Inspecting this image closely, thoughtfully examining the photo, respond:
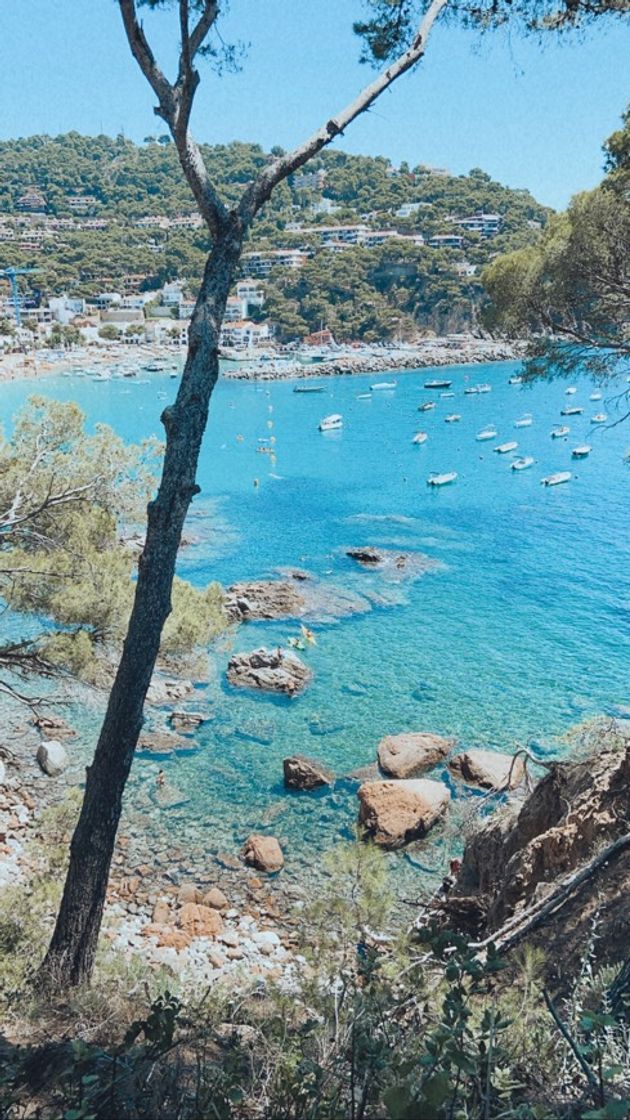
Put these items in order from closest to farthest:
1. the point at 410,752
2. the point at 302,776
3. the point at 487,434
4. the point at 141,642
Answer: the point at 141,642, the point at 302,776, the point at 410,752, the point at 487,434

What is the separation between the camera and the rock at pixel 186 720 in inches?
510

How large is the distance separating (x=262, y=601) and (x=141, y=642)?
1450cm

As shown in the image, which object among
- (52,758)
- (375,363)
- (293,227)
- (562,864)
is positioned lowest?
(52,758)

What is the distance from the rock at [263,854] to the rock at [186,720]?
3.73 metres

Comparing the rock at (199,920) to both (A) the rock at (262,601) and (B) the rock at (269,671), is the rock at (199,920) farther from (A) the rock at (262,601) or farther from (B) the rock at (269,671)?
(A) the rock at (262,601)

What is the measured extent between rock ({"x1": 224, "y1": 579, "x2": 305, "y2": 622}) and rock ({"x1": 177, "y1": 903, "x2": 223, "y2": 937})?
32.5 feet

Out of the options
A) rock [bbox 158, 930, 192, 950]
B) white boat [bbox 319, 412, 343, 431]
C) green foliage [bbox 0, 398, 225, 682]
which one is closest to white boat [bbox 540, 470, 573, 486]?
white boat [bbox 319, 412, 343, 431]

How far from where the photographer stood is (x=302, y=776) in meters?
11.1

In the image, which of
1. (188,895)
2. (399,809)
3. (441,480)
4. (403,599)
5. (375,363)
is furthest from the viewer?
(375,363)

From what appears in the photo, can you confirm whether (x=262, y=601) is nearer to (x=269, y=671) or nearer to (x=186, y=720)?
(x=269, y=671)

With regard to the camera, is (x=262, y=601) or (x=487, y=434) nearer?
(x=262, y=601)

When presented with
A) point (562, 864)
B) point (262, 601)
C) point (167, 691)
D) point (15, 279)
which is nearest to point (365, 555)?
point (262, 601)

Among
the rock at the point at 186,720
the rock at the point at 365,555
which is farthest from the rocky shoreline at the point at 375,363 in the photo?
the rock at the point at 186,720

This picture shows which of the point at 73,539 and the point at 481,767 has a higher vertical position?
the point at 73,539
